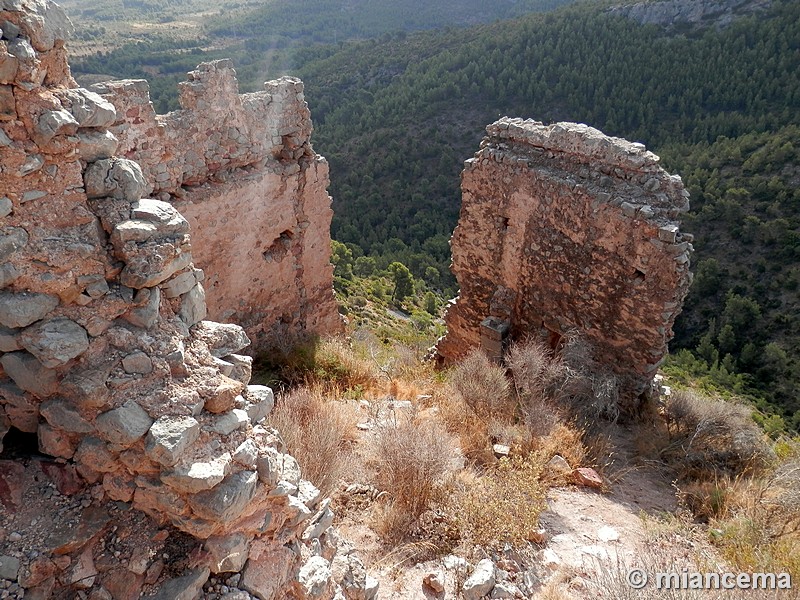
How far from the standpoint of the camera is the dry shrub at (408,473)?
3842 millimetres

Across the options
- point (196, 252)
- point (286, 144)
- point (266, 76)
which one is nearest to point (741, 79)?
point (286, 144)

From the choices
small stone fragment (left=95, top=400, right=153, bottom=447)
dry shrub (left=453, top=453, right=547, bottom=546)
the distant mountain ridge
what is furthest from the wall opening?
the distant mountain ridge

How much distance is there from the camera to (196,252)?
5.55 m

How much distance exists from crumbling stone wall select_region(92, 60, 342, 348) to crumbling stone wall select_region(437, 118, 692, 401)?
6.63 ft

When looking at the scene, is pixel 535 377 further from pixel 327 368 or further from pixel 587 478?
pixel 327 368

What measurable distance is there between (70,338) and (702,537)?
408 centimetres

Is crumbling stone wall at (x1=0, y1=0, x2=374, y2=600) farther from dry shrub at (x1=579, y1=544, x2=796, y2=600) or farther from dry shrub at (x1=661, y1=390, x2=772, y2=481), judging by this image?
dry shrub at (x1=661, y1=390, x2=772, y2=481)

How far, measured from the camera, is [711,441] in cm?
539

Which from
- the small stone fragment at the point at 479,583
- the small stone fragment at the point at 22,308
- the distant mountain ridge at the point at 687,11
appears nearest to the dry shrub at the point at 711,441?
the small stone fragment at the point at 479,583

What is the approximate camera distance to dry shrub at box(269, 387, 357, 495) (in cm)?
396

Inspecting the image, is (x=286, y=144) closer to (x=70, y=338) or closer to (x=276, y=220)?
(x=276, y=220)

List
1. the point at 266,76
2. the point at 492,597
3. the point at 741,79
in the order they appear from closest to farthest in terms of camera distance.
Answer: the point at 492,597 < the point at 741,79 < the point at 266,76

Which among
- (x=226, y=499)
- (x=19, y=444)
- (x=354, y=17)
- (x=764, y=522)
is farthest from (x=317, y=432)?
(x=354, y=17)

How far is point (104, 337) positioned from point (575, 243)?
4946mm
